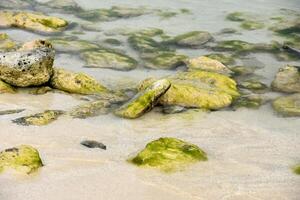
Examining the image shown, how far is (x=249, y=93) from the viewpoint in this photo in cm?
1002

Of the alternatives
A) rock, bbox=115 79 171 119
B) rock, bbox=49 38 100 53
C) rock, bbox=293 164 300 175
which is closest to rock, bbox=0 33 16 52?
rock, bbox=49 38 100 53

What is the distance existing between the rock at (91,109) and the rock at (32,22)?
5.56 metres

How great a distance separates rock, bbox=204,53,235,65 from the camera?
1190 centimetres

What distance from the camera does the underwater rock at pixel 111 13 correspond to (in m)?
15.4

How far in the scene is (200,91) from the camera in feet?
30.5

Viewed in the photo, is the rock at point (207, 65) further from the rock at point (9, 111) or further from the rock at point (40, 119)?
the rock at point (9, 111)

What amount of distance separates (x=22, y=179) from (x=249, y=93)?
18.5 feet

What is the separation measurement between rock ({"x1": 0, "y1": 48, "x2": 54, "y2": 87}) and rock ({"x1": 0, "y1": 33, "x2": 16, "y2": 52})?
2.40m

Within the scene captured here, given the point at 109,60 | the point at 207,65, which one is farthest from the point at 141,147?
the point at 109,60

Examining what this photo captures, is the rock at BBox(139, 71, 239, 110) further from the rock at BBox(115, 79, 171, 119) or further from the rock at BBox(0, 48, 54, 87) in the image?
the rock at BBox(0, 48, 54, 87)

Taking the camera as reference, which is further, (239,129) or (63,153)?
(239,129)

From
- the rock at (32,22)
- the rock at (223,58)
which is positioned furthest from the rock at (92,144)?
the rock at (32,22)

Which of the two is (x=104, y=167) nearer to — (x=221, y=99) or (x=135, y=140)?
(x=135, y=140)

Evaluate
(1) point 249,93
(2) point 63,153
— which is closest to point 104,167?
(2) point 63,153
